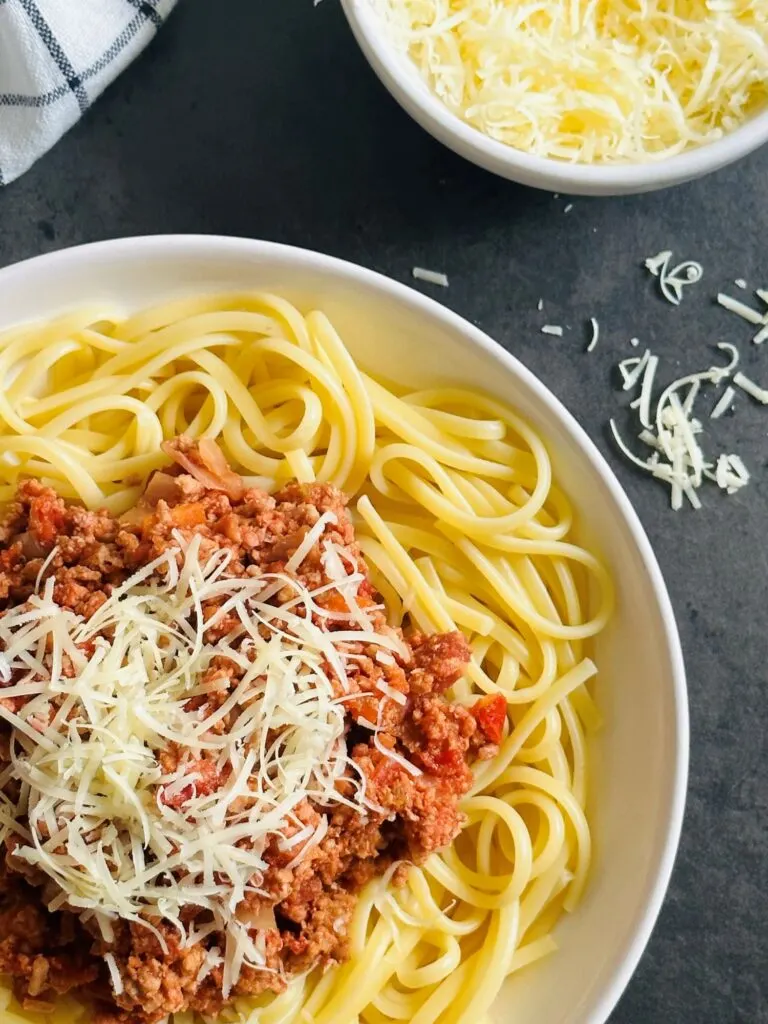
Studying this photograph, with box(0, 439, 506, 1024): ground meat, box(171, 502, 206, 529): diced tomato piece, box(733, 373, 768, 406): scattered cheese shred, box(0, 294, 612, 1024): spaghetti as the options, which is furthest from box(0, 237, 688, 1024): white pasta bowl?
box(733, 373, 768, 406): scattered cheese shred

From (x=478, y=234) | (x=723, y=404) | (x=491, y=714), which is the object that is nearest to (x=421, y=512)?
(x=491, y=714)

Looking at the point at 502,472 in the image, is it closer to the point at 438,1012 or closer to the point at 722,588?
the point at 722,588

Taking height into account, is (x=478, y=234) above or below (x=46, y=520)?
below

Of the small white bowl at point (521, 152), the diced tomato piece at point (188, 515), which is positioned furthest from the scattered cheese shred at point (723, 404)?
the diced tomato piece at point (188, 515)

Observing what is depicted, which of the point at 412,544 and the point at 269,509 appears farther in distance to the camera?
the point at 412,544

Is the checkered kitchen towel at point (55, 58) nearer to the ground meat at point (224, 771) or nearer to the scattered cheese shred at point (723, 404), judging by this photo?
the ground meat at point (224, 771)

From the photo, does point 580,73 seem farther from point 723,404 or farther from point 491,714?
point 491,714

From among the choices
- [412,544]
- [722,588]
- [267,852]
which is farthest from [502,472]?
[267,852]
